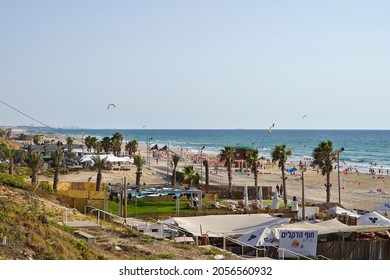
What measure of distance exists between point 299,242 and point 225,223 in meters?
5.50

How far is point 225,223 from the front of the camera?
20938 mm

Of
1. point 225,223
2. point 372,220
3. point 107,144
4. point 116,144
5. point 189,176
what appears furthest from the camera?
point 107,144

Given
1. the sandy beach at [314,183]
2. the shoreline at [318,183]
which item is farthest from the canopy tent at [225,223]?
the sandy beach at [314,183]

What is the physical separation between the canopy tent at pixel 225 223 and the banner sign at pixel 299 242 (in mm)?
3466

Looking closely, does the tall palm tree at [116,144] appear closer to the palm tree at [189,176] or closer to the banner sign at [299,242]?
the palm tree at [189,176]

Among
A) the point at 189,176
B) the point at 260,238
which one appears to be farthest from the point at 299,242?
the point at 189,176

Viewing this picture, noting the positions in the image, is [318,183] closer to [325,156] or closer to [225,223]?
[325,156]

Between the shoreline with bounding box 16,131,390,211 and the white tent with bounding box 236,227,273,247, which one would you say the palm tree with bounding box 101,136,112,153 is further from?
the white tent with bounding box 236,227,273,247

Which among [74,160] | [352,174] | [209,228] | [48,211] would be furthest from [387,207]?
[352,174]

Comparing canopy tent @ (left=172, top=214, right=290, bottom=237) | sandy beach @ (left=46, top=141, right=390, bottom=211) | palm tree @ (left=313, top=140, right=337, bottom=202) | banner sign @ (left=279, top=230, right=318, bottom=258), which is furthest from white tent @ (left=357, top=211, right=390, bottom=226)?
sandy beach @ (left=46, top=141, right=390, bottom=211)

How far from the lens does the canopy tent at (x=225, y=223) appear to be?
1955 centimetres

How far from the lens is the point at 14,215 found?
11.9 m
